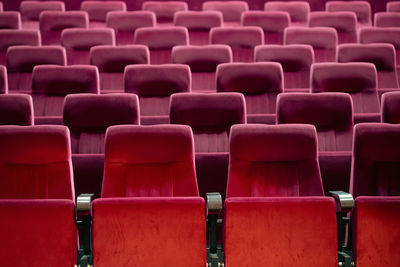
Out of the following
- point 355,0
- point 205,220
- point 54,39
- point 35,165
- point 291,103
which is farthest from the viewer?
point 355,0

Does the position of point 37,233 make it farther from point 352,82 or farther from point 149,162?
point 352,82

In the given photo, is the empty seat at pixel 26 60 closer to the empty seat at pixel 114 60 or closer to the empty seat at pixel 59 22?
the empty seat at pixel 114 60

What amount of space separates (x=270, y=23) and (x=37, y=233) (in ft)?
3.55

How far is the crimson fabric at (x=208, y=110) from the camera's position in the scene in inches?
32.4

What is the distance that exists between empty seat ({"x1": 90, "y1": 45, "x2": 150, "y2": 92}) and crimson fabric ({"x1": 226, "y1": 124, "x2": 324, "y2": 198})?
546mm

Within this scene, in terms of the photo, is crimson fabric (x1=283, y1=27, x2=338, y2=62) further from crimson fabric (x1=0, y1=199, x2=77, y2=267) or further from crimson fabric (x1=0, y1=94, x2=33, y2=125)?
crimson fabric (x1=0, y1=199, x2=77, y2=267)

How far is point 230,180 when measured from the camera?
2.16 feet

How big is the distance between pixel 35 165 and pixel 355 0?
1.48 m

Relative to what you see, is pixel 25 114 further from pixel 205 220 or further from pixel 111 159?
pixel 205 220

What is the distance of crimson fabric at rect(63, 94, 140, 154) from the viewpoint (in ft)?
2.70

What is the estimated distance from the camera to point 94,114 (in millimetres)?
832

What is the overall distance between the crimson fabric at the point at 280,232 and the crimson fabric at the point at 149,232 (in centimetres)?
4

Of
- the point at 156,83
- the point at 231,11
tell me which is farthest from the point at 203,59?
the point at 231,11

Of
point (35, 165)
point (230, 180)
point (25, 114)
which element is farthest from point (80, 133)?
point (230, 180)
